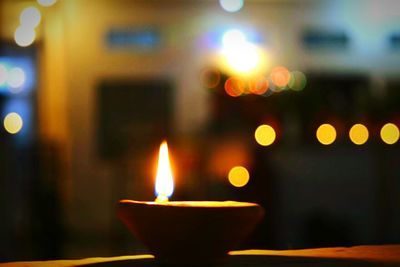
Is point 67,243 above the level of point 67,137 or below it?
below

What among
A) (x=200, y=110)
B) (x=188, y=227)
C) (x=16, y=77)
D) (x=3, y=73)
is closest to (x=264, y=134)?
(x=200, y=110)

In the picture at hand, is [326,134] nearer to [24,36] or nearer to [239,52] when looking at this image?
[239,52]

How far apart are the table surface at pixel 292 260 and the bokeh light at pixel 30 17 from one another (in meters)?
7.00

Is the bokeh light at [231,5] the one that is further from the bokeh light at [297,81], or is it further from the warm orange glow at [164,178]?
the warm orange glow at [164,178]

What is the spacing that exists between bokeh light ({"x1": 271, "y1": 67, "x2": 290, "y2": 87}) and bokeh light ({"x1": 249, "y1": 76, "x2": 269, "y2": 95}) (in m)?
0.14

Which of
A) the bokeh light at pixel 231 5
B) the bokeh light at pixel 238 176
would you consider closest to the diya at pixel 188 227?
the bokeh light at pixel 238 176

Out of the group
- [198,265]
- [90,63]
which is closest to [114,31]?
[90,63]

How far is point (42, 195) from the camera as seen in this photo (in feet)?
23.1

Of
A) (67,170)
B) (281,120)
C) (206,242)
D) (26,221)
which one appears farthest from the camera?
(67,170)

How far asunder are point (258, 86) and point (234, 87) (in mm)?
256

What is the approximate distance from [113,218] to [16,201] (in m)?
1.35

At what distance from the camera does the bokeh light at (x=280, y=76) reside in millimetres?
6795

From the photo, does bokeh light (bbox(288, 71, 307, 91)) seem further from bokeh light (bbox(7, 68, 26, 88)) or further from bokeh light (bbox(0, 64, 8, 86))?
bokeh light (bbox(7, 68, 26, 88))

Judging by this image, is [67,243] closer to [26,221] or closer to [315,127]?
[26,221]
